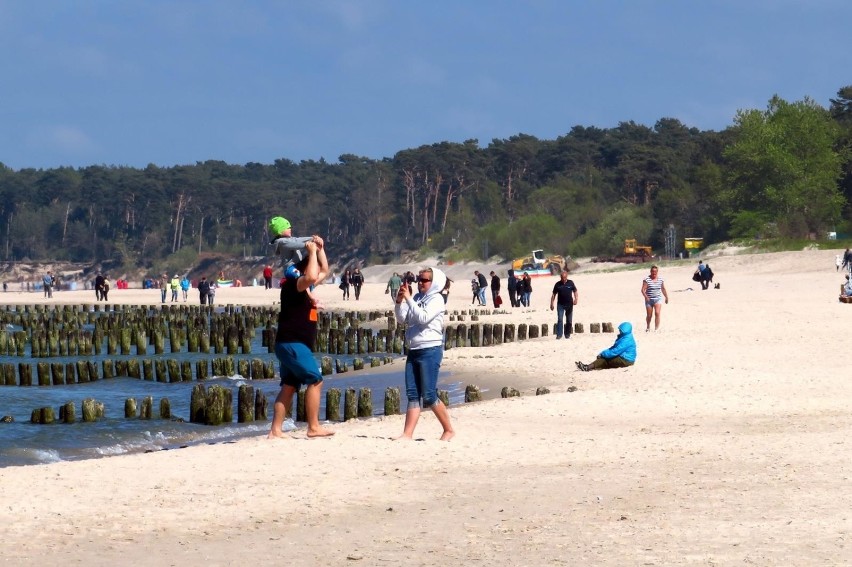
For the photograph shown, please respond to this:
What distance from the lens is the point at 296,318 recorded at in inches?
464

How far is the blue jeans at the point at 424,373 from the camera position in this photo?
11.8m

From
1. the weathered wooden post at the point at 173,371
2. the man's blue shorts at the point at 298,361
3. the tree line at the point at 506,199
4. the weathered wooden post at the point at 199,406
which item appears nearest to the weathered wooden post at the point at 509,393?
the weathered wooden post at the point at 199,406

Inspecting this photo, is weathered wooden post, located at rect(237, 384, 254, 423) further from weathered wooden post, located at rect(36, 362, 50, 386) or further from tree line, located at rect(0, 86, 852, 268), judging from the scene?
tree line, located at rect(0, 86, 852, 268)

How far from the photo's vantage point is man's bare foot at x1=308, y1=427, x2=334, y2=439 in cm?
1252

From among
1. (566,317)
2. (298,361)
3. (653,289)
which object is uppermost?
(653,289)

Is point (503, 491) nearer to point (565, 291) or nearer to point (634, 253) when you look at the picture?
point (565, 291)

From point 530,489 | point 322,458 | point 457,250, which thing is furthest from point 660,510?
point 457,250

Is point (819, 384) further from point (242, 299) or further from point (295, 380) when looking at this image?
point (242, 299)

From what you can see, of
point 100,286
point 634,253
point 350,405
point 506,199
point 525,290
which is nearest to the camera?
point 350,405

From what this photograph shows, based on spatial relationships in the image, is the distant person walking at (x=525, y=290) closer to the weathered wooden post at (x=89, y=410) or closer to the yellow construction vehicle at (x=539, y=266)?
the weathered wooden post at (x=89, y=410)

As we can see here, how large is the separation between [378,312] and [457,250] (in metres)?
67.0

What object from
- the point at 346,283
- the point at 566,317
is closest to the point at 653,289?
the point at 566,317

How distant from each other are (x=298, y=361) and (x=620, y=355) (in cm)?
963

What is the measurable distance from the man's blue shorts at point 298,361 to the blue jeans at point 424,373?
2.84 feet
